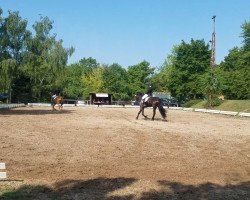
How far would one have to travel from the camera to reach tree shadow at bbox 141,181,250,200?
28.5ft

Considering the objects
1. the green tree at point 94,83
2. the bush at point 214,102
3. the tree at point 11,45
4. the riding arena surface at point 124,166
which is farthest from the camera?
the green tree at point 94,83

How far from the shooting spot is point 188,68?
80625 mm

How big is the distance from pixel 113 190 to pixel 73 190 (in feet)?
2.82

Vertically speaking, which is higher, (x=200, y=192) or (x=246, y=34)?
(x=246, y=34)

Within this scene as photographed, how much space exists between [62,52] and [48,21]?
787 cm

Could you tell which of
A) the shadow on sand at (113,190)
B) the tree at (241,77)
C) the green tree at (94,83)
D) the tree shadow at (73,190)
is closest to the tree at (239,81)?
the tree at (241,77)

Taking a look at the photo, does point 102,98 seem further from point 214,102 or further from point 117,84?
point 214,102

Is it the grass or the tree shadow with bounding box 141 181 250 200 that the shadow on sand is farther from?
the grass

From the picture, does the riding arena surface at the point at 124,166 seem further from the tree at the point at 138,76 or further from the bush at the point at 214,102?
the tree at the point at 138,76

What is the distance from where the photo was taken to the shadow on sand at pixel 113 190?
8539 millimetres

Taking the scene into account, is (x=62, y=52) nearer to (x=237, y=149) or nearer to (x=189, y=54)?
(x=189, y=54)

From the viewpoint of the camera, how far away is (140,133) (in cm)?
1988

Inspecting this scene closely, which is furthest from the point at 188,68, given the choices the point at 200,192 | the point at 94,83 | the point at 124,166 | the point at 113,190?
the point at 113,190

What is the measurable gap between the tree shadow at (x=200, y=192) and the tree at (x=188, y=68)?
2719 inches
